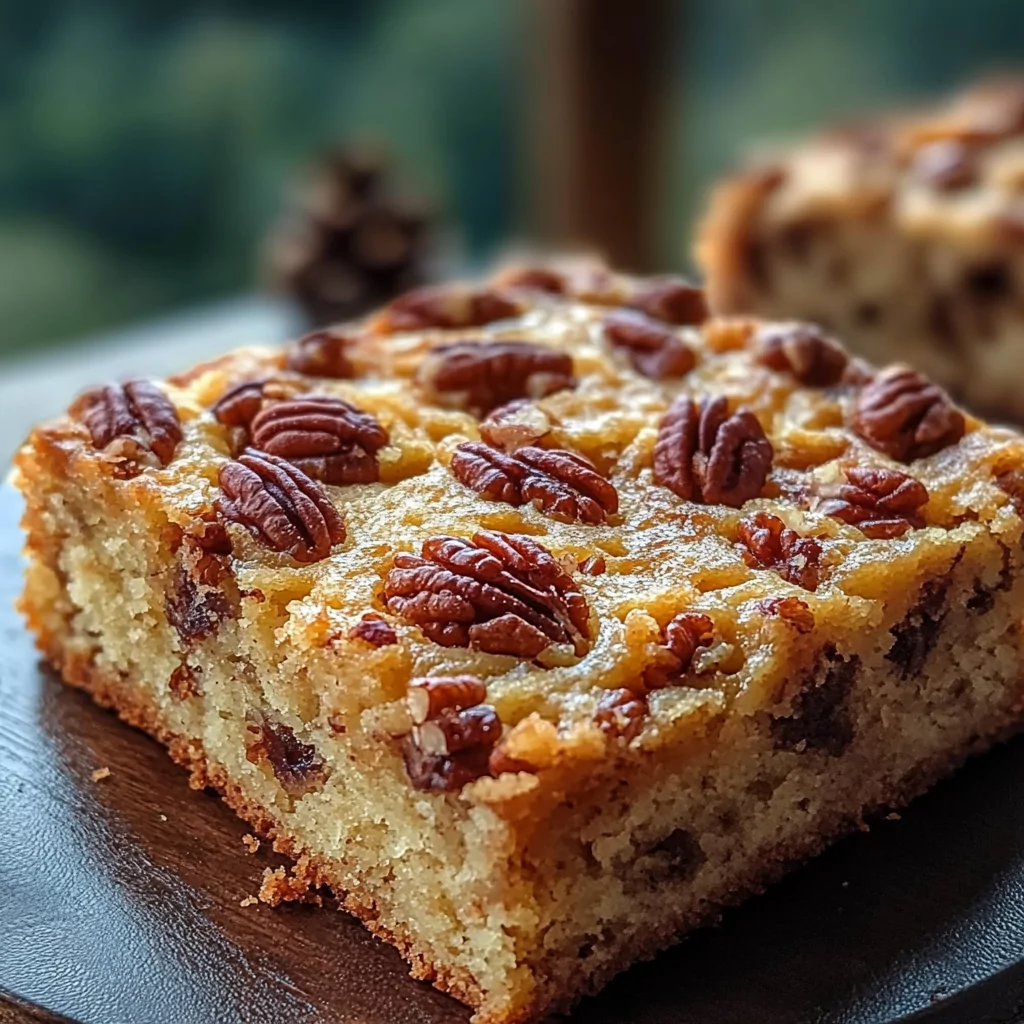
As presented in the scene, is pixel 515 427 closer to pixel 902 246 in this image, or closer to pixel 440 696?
pixel 440 696

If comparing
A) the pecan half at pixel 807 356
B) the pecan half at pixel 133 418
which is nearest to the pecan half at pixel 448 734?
the pecan half at pixel 133 418

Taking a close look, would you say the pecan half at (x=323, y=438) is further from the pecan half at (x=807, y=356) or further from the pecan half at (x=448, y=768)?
the pecan half at (x=807, y=356)

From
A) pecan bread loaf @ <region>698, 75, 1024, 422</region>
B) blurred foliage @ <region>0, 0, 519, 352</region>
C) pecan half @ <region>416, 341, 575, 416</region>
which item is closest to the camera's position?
pecan half @ <region>416, 341, 575, 416</region>

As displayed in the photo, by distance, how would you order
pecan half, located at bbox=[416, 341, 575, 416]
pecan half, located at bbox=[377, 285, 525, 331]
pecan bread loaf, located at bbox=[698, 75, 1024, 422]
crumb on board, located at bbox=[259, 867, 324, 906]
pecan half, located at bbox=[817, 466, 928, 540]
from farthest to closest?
pecan bread loaf, located at bbox=[698, 75, 1024, 422] < pecan half, located at bbox=[377, 285, 525, 331] < pecan half, located at bbox=[416, 341, 575, 416] < pecan half, located at bbox=[817, 466, 928, 540] < crumb on board, located at bbox=[259, 867, 324, 906]

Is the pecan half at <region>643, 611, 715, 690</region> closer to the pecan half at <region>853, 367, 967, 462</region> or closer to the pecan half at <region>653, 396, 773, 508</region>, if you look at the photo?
the pecan half at <region>653, 396, 773, 508</region>

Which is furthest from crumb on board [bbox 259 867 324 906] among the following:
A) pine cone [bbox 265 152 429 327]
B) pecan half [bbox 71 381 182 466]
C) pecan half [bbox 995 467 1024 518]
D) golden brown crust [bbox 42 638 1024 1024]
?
pine cone [bbox 265 152 429 327]

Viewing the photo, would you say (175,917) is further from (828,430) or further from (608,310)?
(608,310)

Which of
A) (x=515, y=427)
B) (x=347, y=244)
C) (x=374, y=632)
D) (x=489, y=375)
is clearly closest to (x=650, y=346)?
(x=489, y=375)

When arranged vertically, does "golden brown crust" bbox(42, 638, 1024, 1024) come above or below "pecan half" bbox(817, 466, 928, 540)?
below
